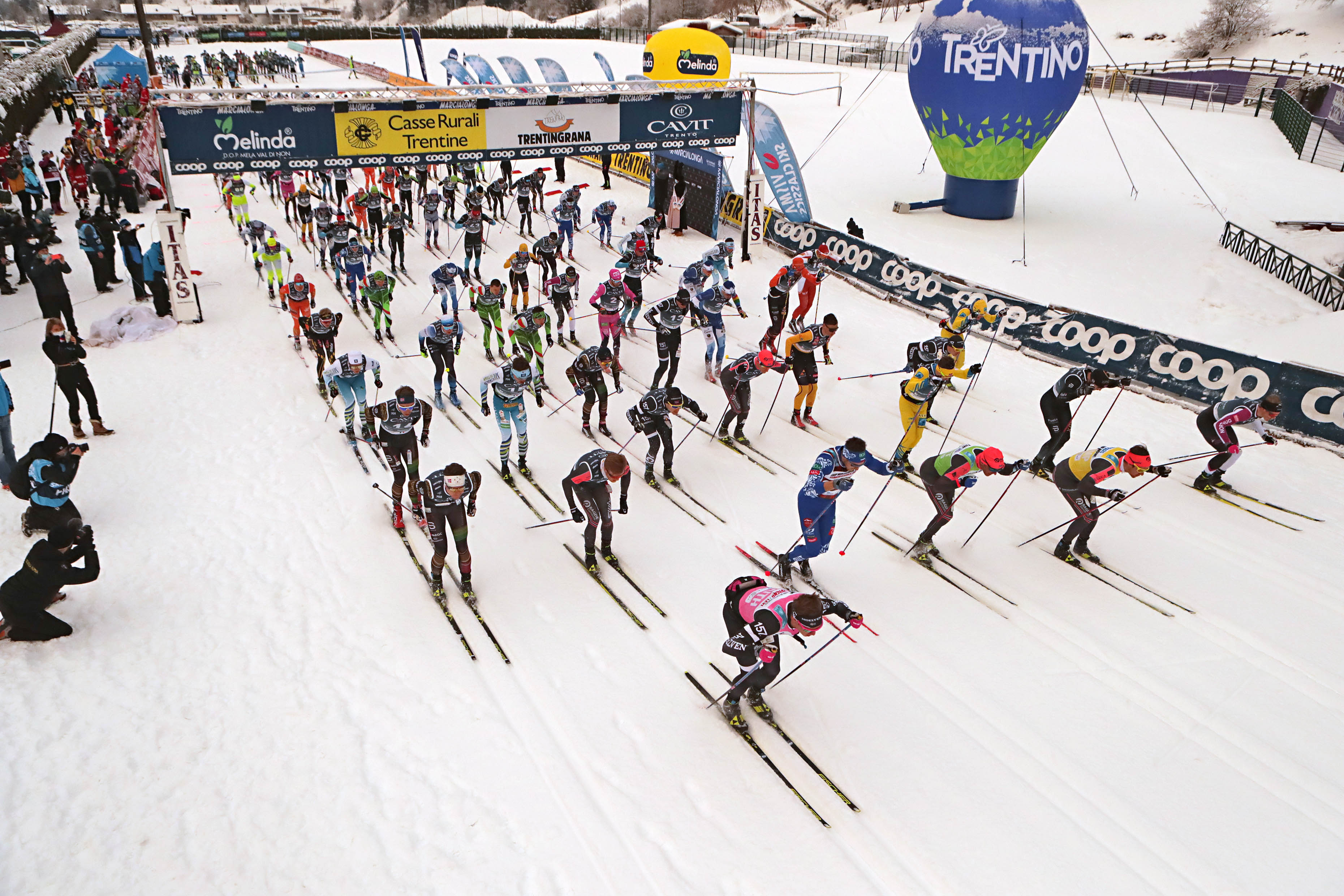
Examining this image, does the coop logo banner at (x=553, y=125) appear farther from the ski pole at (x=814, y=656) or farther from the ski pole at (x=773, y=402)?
the ski pole at (x=814, y=656)

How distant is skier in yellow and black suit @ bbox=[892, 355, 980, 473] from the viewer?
34.8ft

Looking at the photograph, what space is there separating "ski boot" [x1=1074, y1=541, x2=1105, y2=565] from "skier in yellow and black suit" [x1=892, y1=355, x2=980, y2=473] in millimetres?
→ 2281

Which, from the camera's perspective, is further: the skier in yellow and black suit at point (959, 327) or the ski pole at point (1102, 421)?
the skier in yellow and black suit at point (959, 327)

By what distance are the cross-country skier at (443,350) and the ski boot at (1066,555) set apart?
9.04m

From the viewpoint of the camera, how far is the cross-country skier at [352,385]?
35.4ft

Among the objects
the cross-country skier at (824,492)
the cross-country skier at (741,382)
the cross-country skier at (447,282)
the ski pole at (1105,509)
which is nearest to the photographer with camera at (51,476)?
the cross-country skier at (447,282)

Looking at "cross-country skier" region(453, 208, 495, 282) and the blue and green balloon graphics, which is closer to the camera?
"cross-country skier" region(453, 208, 495, 282)

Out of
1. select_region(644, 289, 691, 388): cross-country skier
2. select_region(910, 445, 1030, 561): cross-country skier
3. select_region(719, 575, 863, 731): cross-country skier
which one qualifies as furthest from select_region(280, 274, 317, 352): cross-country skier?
select_region(910, 445, 1030, 561): cross-country skier

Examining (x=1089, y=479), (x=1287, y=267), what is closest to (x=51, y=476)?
(x=1089, y=479)

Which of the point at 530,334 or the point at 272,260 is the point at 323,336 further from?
the point at 272,260

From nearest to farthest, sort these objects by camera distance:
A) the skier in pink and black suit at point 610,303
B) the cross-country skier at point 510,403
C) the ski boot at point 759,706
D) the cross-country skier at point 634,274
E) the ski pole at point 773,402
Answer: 1. the ski boot at point 759,706
2. the cross-country skier at point 510,403
3. the ski pole at point 773,402
4. the skier in pink and black suit at point 610,303
5. the cross-country skier at point 634,274

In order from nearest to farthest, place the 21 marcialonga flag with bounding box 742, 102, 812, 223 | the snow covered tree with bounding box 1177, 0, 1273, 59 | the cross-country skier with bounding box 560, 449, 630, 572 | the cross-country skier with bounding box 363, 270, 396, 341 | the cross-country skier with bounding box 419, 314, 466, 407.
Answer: the cross-country skier with bounding box 560, 449, 630, 572 → the cross-country skier with bounding box 419, 314, 466, 407 → the cross-country skier with bounding box 363, 270, 396, 341 → the 21 marcialonga flag with bounding box 742, 102, 812, 223 → the snow covered tree with bounding box 1177, 0, 1273, 59

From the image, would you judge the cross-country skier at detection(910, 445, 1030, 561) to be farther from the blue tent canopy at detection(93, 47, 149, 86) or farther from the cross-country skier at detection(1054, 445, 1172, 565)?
the blue tent canopy at detection(93, 47, 149, 86)

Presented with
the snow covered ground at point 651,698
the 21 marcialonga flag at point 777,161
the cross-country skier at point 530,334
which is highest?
the 21 marcialonga flag at point 777,161
